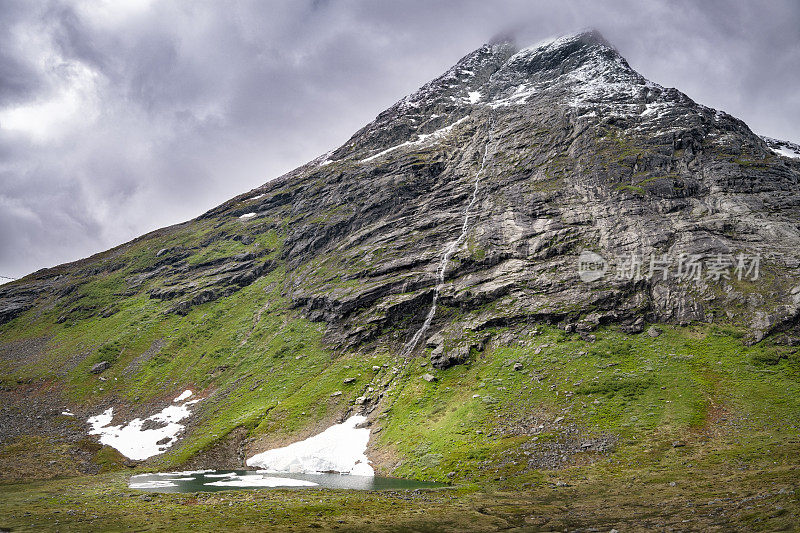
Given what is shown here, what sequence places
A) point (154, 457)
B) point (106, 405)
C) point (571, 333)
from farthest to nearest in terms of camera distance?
point (106, 405)
point (571, 333)
point (154, 457)

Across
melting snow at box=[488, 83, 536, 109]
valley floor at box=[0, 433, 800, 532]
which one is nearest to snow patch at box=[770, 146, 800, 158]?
melting snow at box=[488, 83, 536, 109]

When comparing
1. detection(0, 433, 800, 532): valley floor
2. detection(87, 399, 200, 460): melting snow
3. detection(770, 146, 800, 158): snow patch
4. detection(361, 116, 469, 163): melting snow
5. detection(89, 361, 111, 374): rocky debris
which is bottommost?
detection(0, 433, 800, 532): valley floor

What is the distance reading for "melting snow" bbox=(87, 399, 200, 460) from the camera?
233 ft

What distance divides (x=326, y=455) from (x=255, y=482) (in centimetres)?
1292

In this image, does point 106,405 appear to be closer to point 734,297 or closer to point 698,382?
point 698,382

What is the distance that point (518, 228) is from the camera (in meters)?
98.5

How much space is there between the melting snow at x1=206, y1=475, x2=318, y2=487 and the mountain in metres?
11.9

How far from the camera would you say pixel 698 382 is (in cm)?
5619

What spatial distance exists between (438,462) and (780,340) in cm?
5259

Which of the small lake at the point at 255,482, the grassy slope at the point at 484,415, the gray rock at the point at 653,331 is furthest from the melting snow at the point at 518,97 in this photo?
the small lake at the point at 255,482

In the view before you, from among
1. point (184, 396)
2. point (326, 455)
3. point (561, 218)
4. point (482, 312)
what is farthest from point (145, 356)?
point (561, 218)

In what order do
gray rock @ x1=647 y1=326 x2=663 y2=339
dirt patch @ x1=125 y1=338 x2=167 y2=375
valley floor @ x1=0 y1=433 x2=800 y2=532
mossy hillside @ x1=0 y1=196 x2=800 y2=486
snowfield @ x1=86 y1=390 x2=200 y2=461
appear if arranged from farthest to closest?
dirt patch @ x1=125 y1=338 x2=167 y2=375 → snowfield @ x1=86 y1=390 x2=200 y2=461 → gray rock @ x1=647 y1=326 x2=663 y2=339 → mossy hillside @ x1=0 y1=196 x2=800 y2=486 → valley floor @ x1=0 y1=433 x2=800 y2=532

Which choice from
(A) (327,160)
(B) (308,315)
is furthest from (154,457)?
(A) (327,160)

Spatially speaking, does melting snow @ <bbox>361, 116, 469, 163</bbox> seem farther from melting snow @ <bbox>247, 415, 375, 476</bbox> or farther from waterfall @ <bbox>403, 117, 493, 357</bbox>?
melting snow @ <bbox>247, 415, 375, 476</bbox>
